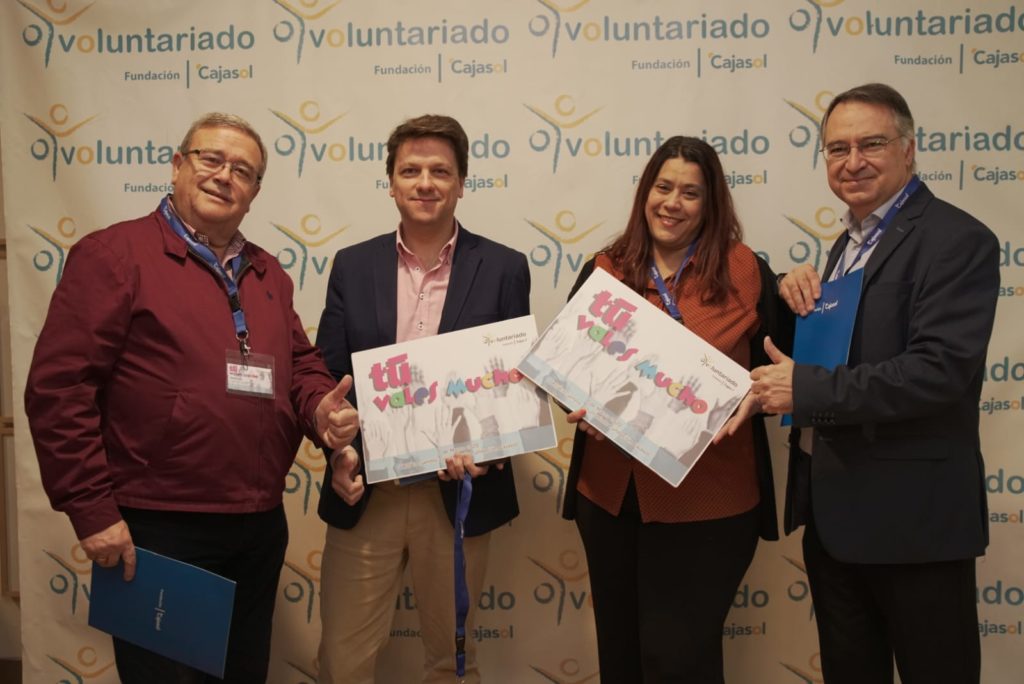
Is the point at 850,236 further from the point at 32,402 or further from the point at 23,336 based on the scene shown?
the point at 23,336

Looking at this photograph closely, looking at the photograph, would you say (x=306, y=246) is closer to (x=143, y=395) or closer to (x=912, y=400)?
(x=143, y=395)

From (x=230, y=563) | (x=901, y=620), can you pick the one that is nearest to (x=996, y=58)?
(x=901, y=620)

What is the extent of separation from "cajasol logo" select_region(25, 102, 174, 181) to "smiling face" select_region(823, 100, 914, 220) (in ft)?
8.52

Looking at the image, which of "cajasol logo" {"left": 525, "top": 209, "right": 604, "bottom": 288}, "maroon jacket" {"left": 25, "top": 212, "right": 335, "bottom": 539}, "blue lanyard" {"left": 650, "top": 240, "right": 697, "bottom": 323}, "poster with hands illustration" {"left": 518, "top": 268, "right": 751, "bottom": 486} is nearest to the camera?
"maroon jacket" {"left": 25, "top": 212, "right": 335, "bottom": 539}

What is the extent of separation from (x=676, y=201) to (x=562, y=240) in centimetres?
90

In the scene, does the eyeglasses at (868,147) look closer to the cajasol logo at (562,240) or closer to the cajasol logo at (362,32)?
the cajasol logo at (562,240)

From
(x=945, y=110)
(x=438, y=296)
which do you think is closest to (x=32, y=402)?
(x=438, y=296)

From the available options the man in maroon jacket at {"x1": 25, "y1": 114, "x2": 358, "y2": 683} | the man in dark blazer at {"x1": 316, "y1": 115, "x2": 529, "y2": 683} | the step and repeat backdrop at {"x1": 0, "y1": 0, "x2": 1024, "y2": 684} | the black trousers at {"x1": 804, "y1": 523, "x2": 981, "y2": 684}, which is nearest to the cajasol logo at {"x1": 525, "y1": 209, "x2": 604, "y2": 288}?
the step and repeat backdrop at {"x1": 0, "y1": 0, "x2": 1024, "y2": 684}

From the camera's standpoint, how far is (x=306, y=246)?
301cm

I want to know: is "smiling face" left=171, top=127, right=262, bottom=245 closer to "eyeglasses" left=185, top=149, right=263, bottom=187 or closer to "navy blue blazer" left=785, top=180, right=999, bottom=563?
"eyeglasses" left=185, top=149, right=263, bottom=187

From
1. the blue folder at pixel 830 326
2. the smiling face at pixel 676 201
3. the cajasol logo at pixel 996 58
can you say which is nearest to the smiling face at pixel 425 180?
the smiling face at pixel 676 201

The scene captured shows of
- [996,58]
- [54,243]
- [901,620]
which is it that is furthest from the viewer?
[54,243]

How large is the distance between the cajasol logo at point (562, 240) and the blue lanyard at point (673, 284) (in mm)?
782

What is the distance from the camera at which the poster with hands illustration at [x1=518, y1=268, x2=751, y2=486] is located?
6.41ft
